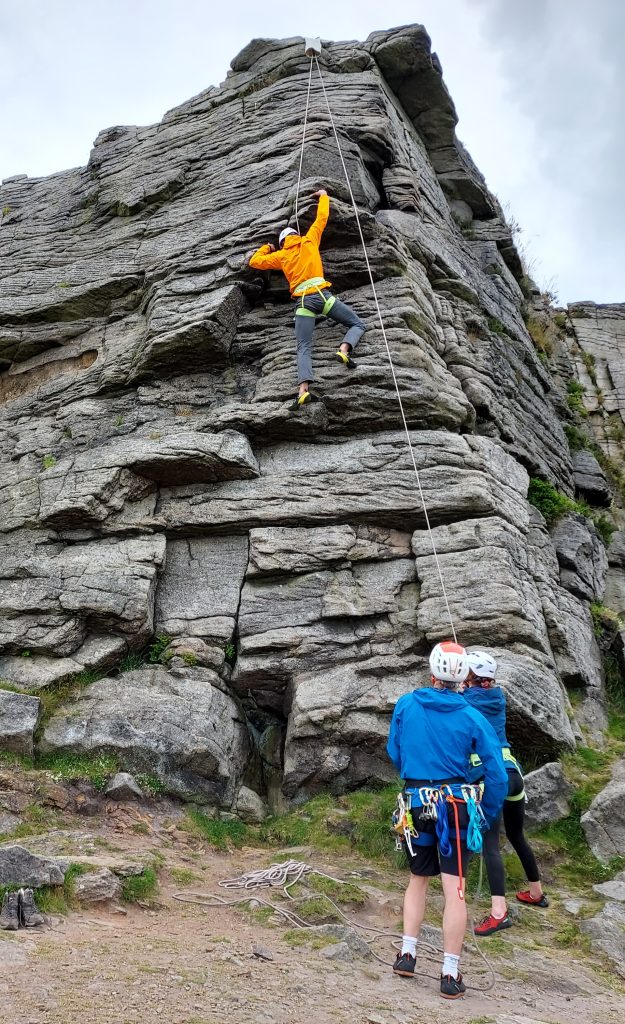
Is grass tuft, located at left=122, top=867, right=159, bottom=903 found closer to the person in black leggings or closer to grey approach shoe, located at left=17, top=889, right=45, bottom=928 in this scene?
grey approach shoe, located at left=17, top=889, right=45, bottom=928

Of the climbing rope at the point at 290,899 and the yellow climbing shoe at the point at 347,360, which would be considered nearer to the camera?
the climbing rope at the point at 290,899

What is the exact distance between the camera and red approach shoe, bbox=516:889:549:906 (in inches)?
314

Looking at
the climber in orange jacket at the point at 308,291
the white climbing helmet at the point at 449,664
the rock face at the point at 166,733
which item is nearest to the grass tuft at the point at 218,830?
the rock face at the point at 166,733

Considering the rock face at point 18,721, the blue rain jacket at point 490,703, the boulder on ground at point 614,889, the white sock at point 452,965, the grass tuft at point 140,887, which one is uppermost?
the rock face at point 18,721

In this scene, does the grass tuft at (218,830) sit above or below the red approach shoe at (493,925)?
above

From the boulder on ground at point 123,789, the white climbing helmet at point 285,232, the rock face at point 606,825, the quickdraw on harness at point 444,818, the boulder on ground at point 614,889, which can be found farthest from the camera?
the white climbing helmet at point 285,232

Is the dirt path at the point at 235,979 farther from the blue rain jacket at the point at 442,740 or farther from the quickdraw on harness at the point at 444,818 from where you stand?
the blue rain jacket at the point at 442,740

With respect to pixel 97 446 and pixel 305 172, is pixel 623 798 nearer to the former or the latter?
pixel 97 446

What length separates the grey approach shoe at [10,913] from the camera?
6266 mm

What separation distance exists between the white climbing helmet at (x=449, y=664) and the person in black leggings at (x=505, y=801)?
110 cm

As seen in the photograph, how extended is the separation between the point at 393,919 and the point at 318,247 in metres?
10.4

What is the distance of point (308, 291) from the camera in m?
13.3

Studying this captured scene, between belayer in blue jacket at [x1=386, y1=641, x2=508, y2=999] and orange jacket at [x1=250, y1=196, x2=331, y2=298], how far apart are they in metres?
8.45

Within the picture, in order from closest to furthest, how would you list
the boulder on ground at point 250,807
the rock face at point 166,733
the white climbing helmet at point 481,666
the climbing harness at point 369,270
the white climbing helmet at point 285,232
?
the white climbing helmet at point 481,666, the rock face at point 166,733, the boulder on ground at point 250,807, the climbing harness at point 369,270, the white climbing helmet at point 285,232
